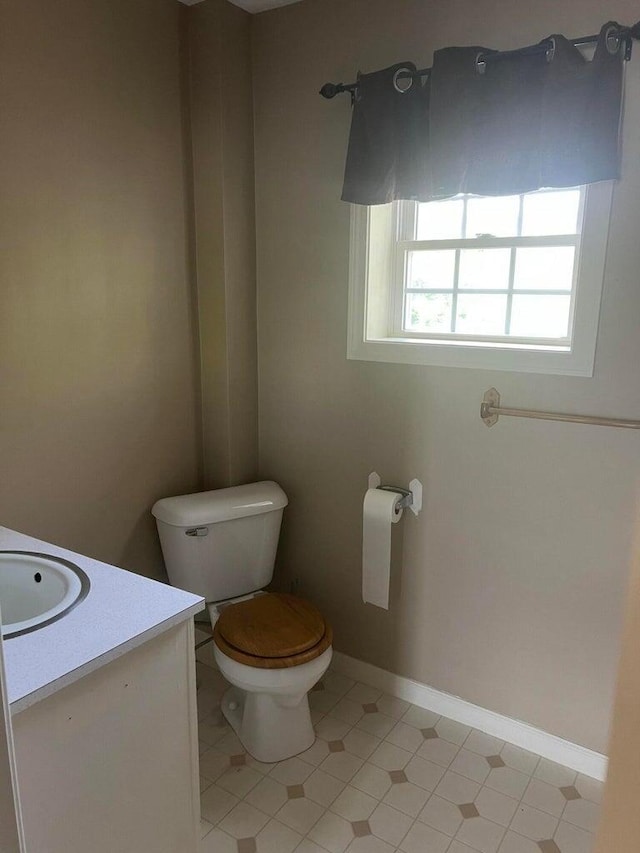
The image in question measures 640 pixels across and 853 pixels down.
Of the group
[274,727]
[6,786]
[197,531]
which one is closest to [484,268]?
Answer: [197,531]

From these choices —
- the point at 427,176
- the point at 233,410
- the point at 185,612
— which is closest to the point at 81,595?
the point at 185,612

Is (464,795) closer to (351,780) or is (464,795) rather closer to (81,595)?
(351,780)

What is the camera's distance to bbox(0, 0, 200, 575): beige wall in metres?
1.79

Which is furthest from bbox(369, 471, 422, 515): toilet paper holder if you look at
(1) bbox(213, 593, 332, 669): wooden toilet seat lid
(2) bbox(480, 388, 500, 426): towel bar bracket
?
(1) bbox(213, 593, 332, 669): wooden toilet seat lid

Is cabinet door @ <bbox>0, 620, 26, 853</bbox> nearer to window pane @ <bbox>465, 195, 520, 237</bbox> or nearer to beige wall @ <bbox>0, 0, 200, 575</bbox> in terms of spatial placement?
beige wall @ <bbox>0, 0, 200, 575</bbox>

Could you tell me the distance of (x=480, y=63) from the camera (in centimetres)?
175

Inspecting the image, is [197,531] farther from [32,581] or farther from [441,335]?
[441,335]

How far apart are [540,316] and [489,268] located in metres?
0.23

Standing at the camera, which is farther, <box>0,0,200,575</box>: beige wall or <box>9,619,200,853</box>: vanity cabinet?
<box>0,0,200,575</box>: beige wall

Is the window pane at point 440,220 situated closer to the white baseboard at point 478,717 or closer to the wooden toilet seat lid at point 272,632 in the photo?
the wooden toilet seat lid at point 272,632

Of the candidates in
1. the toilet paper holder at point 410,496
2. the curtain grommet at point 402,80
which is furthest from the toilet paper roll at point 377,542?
the curtain grommet at point 402,80

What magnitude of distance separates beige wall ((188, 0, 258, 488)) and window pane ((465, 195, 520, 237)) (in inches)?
32.0

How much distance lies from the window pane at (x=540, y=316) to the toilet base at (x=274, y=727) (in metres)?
1.38

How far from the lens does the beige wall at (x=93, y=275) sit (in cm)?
179
